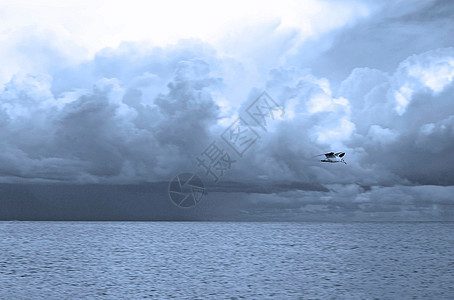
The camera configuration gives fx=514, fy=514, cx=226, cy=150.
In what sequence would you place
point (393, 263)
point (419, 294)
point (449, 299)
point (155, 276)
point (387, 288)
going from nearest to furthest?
point (449, 299)
point (419, 294)
point (387, 288)
point (155, 276)
point (393, 263)

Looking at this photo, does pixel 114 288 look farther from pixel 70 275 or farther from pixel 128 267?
pixel 128 267

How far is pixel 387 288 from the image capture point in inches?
2803

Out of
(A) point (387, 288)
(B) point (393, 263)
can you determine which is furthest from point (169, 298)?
(B) point (393, 263)

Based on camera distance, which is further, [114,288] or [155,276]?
[155,276]

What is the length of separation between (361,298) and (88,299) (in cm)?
3336

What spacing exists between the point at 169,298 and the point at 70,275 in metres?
30.4

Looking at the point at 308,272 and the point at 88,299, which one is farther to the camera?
the point at 308,272

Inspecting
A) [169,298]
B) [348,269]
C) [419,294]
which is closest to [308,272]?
[348,269]

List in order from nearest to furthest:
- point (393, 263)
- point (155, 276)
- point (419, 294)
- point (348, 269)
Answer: point (419, 294) → point (155, 276) → point (348, 269) → point (393, 263)

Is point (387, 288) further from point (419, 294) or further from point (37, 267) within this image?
point (37, 267)

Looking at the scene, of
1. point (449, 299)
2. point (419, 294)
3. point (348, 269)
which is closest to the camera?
point (449, 299)

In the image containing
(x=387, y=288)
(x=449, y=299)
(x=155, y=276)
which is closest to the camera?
(x=449, y=299)

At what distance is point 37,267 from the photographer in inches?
3925

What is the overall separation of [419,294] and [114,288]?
40899 mm
